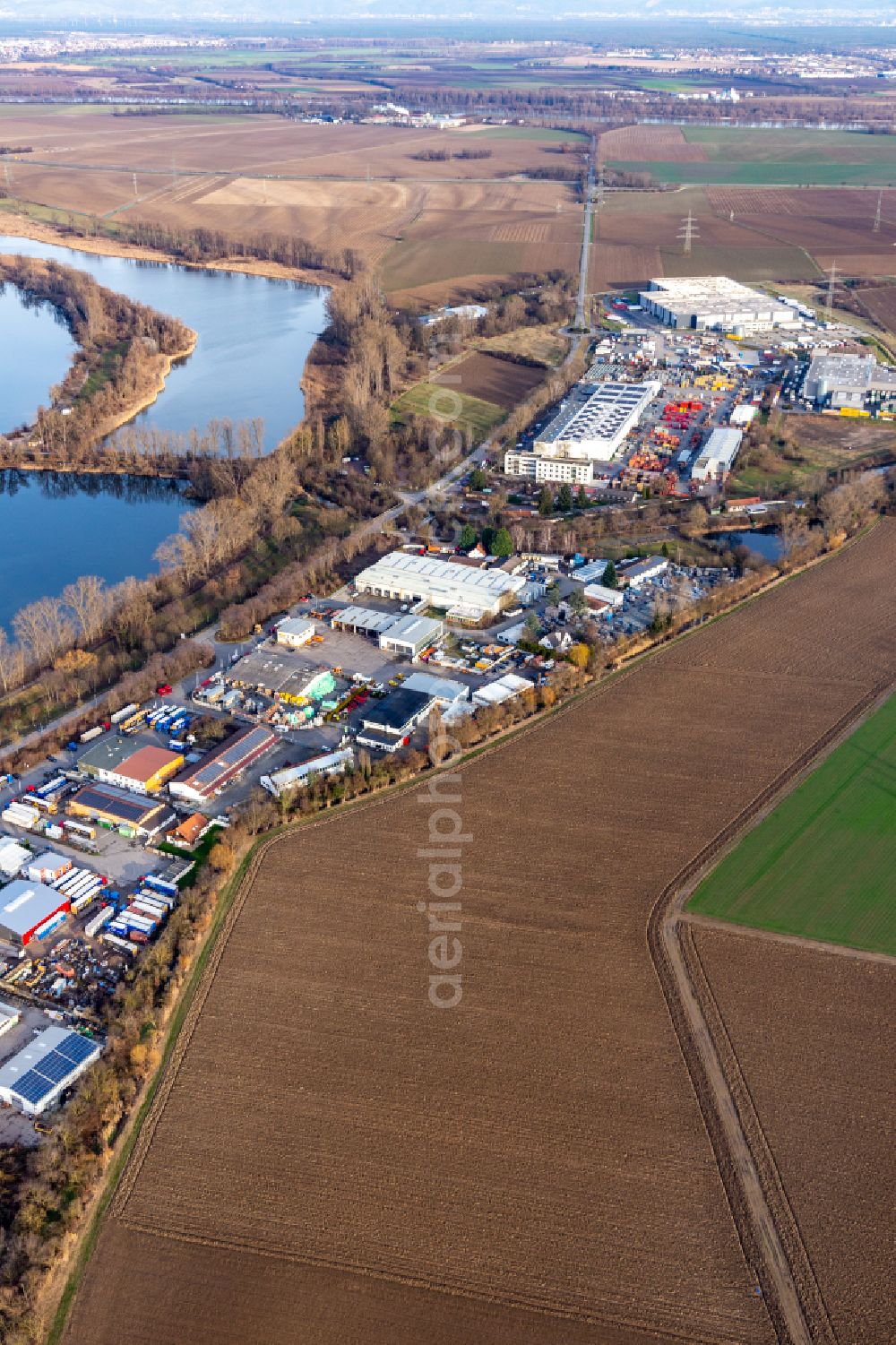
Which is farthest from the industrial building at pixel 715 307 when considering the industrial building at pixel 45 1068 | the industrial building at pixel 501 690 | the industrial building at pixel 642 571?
the industrial building at pixel 45 1068

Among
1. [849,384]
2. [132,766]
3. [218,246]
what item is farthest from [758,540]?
[218,246]

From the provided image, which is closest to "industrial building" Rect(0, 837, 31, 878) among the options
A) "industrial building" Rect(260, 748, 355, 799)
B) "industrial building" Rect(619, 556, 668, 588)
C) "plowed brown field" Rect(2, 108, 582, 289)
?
"industrial building" Rect(260, 748, 355, 799)

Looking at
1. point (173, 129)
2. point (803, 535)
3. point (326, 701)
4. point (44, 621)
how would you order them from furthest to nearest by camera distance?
point (173, 129) < point (803, 535) < point (44, 621) < point (326, 701)

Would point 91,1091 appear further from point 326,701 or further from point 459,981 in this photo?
point 326,701

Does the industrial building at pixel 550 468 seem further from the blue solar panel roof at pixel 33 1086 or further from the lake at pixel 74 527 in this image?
the blue solar panel roof at pixel 33 1086

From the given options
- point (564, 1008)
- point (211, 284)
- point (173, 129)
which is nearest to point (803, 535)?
point (564, 1008)

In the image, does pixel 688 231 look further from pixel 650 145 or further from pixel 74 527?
pixel 74 527
